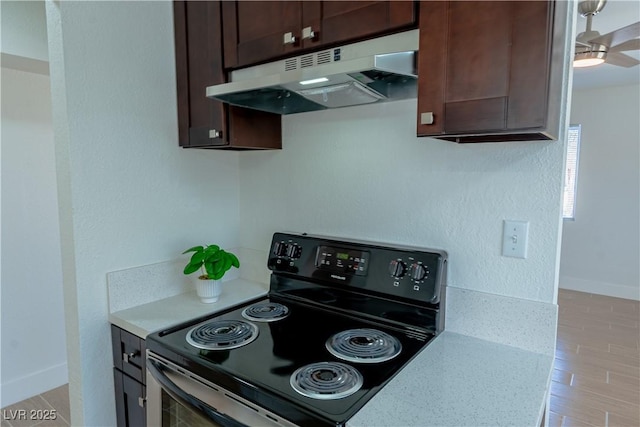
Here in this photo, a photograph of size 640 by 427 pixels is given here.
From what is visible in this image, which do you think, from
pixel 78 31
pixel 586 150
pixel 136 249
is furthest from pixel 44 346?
pixel 586 150

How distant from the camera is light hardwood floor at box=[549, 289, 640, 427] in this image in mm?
2230

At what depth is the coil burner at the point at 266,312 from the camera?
1424 mm

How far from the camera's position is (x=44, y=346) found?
2.43 metres

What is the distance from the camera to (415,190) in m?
1.40

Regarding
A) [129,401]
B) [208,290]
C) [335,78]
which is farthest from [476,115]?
[129,401]

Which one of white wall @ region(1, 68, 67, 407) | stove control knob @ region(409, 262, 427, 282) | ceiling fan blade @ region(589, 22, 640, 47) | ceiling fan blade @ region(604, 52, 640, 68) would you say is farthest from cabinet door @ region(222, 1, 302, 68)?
ceiling fan blade @ region(604, 52, 640, 68)

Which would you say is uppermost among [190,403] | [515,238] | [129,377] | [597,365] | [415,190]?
[415,190]

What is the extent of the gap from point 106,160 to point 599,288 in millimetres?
5096

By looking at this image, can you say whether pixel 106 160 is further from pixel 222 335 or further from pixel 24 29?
pixel 24 29

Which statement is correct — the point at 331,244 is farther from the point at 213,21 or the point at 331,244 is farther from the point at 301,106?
the point at 213,21

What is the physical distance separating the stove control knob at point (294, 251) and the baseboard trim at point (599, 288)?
434 centimetres

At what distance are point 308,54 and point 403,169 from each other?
0.53m

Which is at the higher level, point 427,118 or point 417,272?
point 427,118

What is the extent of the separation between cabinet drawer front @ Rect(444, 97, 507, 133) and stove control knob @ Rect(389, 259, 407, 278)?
51 centimetres
